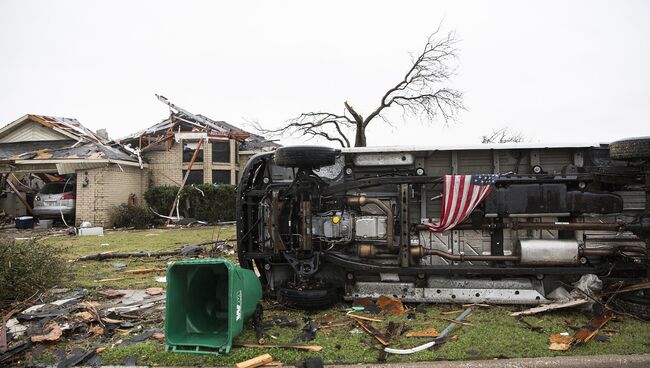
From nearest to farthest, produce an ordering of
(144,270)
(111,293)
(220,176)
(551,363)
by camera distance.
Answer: (551,363), (111,293), (144,270), (220,176)

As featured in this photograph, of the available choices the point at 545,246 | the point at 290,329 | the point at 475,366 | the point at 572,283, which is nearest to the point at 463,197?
the point at 545,246

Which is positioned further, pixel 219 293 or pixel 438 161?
pixel 438 161

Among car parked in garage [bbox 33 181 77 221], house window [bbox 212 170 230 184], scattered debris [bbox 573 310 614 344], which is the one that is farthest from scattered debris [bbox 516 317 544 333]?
house window [bbox 212 170 230 184]

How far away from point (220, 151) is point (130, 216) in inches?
239

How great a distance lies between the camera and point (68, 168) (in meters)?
17.5

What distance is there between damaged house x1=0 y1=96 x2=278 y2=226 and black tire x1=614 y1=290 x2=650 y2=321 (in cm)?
1759

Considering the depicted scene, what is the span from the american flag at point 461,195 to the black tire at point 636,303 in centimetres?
182

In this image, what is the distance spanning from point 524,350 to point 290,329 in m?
2.19

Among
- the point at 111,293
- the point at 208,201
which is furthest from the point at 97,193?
the point at 111,293

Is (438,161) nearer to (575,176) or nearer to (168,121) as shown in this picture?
(575,176)

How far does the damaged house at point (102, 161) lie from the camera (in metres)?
17.4

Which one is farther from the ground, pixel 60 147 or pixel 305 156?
pixel 60 147

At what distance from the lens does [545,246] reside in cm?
488

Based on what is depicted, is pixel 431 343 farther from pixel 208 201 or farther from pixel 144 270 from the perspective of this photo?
pixel 208 201
